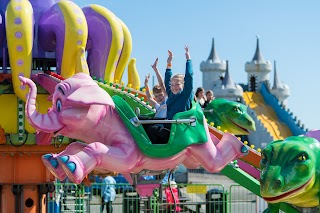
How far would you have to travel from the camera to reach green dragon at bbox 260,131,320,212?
6336mm

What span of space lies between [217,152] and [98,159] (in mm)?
1371

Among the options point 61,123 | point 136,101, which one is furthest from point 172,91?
point 136,101

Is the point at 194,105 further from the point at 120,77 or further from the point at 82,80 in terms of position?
→ the point at 120,77

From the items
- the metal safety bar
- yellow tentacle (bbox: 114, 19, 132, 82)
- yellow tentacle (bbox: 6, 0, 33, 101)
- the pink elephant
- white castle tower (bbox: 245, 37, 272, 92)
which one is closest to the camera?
the pink elephant

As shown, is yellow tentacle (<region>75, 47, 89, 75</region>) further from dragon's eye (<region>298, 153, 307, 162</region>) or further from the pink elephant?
dragon's eye (<region>298, 153, 307, 162</region>)

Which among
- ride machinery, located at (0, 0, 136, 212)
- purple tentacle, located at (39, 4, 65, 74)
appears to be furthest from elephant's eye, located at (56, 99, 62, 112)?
purple tentacle, located at (39, 4, 65, 74)

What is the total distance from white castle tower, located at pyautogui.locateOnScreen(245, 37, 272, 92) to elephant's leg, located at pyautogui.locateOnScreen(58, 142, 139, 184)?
1585 inches

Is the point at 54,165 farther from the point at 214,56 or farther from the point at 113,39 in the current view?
the point at 214,56

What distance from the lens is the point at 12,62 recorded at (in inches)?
364

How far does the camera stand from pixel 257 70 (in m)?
47.6

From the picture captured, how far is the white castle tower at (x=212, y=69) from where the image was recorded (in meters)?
46.2

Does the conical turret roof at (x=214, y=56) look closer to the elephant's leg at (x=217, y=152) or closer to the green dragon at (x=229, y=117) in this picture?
the green dragon at (x=229, y=117)

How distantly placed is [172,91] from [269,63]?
1651 inches

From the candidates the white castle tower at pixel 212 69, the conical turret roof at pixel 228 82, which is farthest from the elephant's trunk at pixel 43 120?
the white castle tower at pixel 212 69
